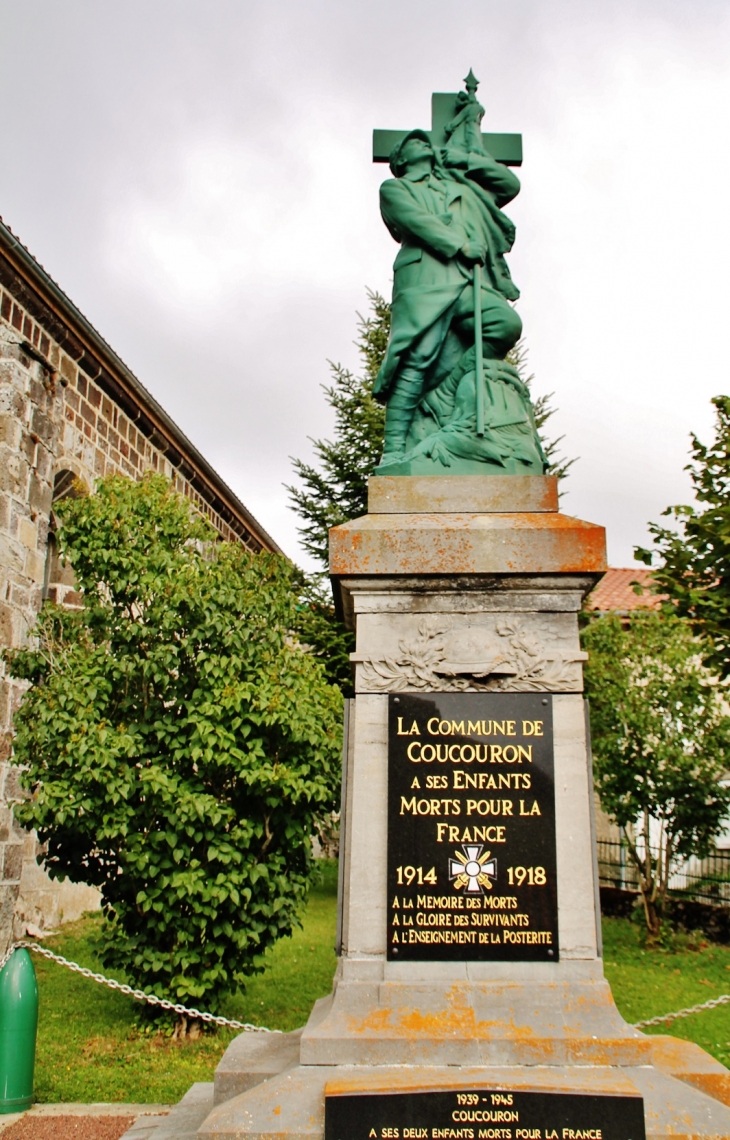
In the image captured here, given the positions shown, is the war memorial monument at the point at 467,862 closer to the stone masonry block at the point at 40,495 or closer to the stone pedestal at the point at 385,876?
the stone pedestal at the point at 385,876

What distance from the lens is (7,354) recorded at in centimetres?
910

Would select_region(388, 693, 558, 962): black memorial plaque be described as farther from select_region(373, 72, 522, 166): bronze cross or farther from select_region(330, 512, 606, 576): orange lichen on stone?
select_region(373, 72, 522, 166): bronze cross

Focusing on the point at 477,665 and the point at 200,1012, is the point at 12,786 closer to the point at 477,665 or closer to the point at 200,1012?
the point at 200,1012

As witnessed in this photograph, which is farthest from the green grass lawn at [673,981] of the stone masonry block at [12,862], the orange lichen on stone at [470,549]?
the stone masonry block at [12,862]

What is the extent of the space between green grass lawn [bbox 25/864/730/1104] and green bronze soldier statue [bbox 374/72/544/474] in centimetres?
412

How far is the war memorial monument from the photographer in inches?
126

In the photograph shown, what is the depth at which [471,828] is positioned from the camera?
147 inches

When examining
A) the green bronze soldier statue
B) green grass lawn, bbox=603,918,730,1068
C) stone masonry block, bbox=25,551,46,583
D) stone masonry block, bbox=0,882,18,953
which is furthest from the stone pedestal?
stone masonry block, bbox=25,551,46,583

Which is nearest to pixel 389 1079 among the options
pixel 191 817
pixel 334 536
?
pixel 334 536

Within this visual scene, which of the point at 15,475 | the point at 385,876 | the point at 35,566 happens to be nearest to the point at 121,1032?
the point at 385,876

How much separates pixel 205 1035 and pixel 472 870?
4075 mm

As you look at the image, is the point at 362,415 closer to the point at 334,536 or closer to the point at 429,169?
the point at 429,169

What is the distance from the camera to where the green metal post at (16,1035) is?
4773 millimetres

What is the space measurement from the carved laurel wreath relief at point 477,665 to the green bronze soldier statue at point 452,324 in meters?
0.87
